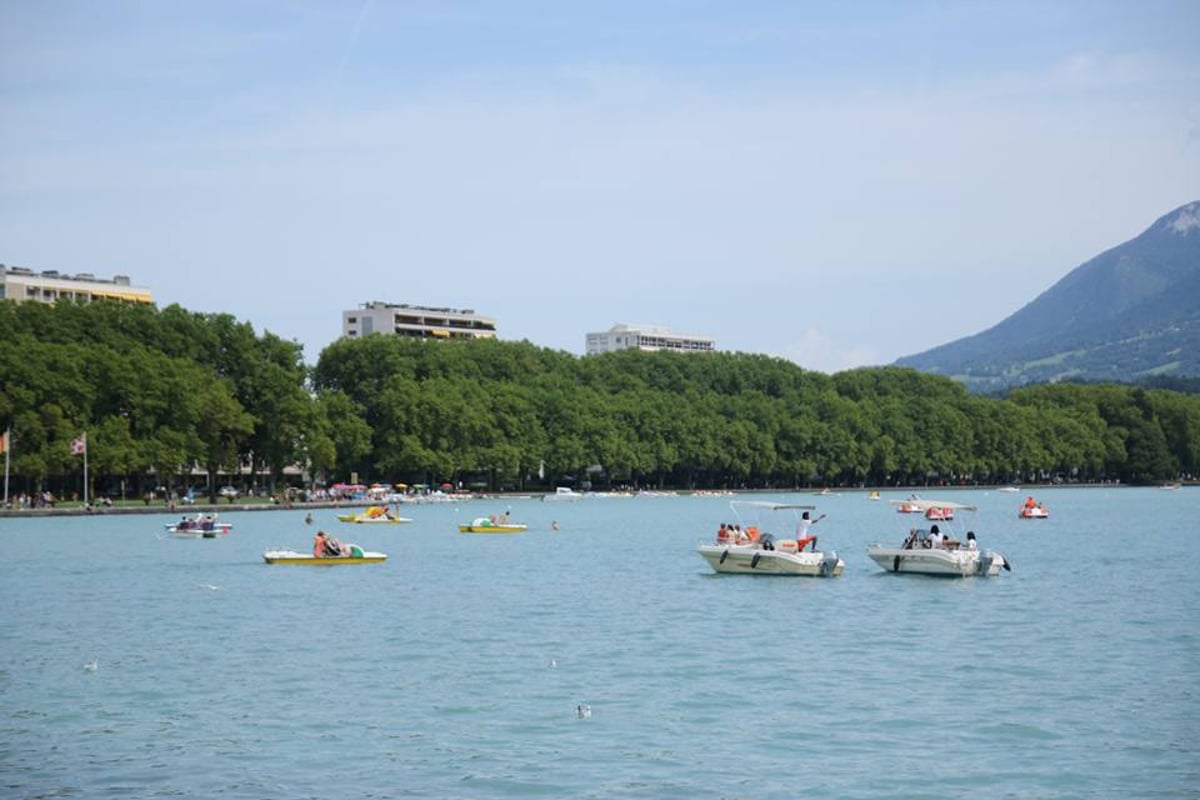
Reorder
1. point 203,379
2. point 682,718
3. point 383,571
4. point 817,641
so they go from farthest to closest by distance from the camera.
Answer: point 203,379 → point 383,571 → point 817,641 → point 682,718

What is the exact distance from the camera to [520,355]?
196 m

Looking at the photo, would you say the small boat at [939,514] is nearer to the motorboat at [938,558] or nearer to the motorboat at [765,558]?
the motorboat at [938,558]

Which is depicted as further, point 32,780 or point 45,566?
point 45,566

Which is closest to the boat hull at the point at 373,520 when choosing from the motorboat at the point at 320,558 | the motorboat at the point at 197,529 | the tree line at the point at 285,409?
the tree line at the point at 285,409

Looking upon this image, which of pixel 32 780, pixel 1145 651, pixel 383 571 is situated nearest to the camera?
pixel 32 780

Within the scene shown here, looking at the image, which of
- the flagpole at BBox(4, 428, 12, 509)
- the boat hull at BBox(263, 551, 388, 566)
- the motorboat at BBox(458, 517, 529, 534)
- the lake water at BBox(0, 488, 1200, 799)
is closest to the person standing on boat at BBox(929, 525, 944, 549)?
the lake water at BBox(0, 488, 1200, 799)

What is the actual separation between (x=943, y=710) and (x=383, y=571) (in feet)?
134

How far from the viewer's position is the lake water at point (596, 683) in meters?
27.1

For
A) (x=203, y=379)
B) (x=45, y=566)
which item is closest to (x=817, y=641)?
(x=45, y=566)

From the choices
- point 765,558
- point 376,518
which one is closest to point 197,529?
point 376,518

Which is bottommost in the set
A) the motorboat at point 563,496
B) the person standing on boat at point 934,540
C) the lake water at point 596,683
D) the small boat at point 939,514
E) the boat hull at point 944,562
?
the lake water at point 596,683

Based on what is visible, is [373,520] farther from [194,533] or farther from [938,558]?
[938,558]

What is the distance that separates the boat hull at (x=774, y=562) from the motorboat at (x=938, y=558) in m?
2.00

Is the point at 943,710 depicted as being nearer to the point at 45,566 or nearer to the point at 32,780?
the point at 32,780
